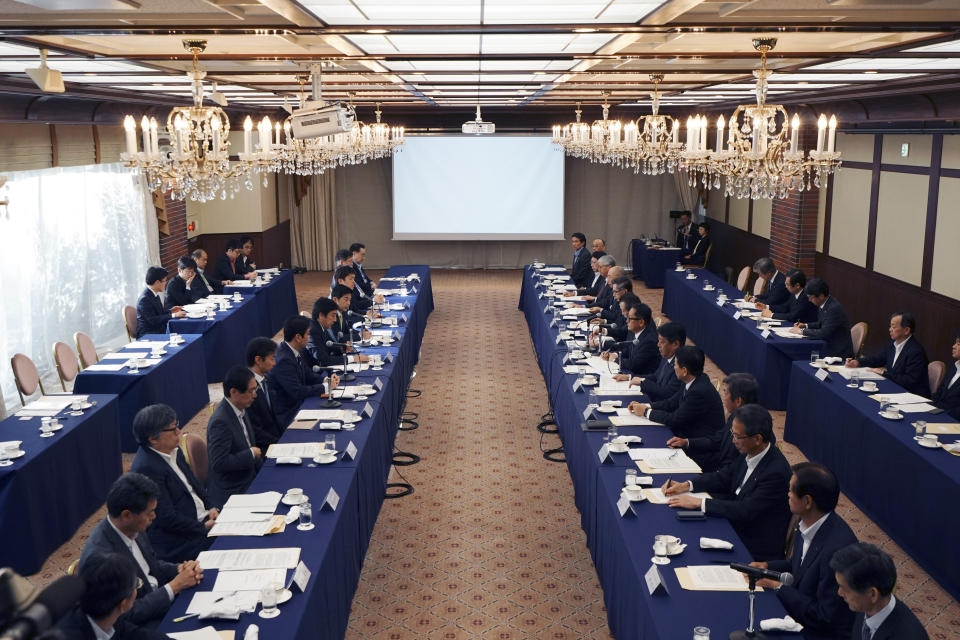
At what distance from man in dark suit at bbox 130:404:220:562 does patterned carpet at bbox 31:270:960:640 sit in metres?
1.10

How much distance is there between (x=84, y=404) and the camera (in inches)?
256

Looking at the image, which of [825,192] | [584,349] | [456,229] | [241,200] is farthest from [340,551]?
[456,229]

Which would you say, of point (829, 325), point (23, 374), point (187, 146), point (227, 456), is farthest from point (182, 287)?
point (829, 325)

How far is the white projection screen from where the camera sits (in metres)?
17.6

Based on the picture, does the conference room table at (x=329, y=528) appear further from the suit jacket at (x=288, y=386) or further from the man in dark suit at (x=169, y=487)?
the man in dark suit at (x=169, y=487)

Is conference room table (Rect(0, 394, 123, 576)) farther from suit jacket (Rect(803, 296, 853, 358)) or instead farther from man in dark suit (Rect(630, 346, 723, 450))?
suit jacket (Rect(803, 296, 853, 358))

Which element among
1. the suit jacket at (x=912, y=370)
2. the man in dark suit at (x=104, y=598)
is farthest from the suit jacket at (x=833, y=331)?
the man in dark suit at (x=104, y=598)

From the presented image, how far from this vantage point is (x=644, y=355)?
769cm

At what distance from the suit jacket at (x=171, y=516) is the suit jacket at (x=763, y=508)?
2829 millimetres

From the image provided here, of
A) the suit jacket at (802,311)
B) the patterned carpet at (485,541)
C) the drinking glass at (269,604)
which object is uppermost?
the suit jacket at (802,311)

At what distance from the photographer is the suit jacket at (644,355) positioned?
7684mm

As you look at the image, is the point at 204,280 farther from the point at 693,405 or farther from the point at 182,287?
the point at 693,405

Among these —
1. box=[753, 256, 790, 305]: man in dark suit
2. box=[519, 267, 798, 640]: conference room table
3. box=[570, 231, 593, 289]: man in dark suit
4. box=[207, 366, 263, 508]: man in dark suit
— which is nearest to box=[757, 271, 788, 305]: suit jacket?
box=[753, 256, 790, 305]: man in dark suit

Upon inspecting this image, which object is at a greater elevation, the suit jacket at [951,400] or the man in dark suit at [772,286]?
the man in dark suit at [772,286]
